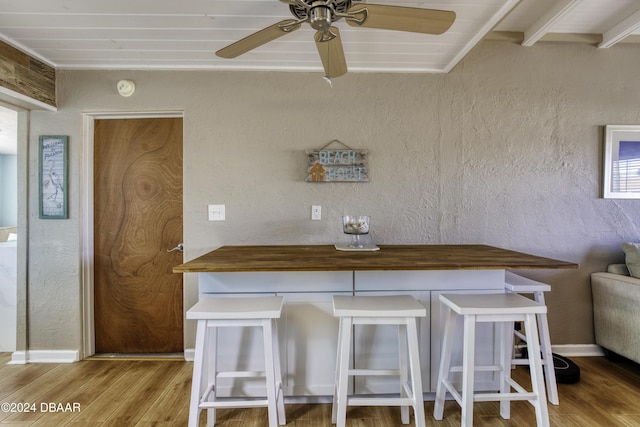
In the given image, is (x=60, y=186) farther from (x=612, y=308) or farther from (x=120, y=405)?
(x=612, y=308)

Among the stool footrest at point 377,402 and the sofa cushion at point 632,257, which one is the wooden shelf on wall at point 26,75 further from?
the sofa cushion at point 632,257

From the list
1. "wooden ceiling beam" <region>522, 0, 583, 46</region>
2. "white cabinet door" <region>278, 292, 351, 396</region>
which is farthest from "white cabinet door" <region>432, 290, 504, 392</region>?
"wooden ceiling beam" <region>522, 0, 583, 46</region>

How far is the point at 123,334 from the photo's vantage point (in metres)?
2.49

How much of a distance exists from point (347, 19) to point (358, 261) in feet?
3.84

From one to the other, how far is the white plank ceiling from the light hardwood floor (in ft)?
7.49

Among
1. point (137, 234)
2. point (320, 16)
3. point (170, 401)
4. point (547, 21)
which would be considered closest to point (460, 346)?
point (170, 401)

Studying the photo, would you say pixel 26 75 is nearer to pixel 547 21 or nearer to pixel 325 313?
pixel 325 313

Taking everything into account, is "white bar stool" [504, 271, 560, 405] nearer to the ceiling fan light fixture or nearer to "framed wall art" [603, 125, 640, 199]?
"framed wall art" [603, 125, 640, 199]

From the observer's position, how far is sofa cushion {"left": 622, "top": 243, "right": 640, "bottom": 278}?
216 centimetres

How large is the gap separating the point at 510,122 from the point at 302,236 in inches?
75.0

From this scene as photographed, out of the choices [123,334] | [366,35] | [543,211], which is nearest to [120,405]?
[123,334]

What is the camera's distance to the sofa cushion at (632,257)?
2160 mm

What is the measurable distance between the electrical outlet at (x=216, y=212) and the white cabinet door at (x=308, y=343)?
3.31ft

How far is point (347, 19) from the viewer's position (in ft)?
4.55
